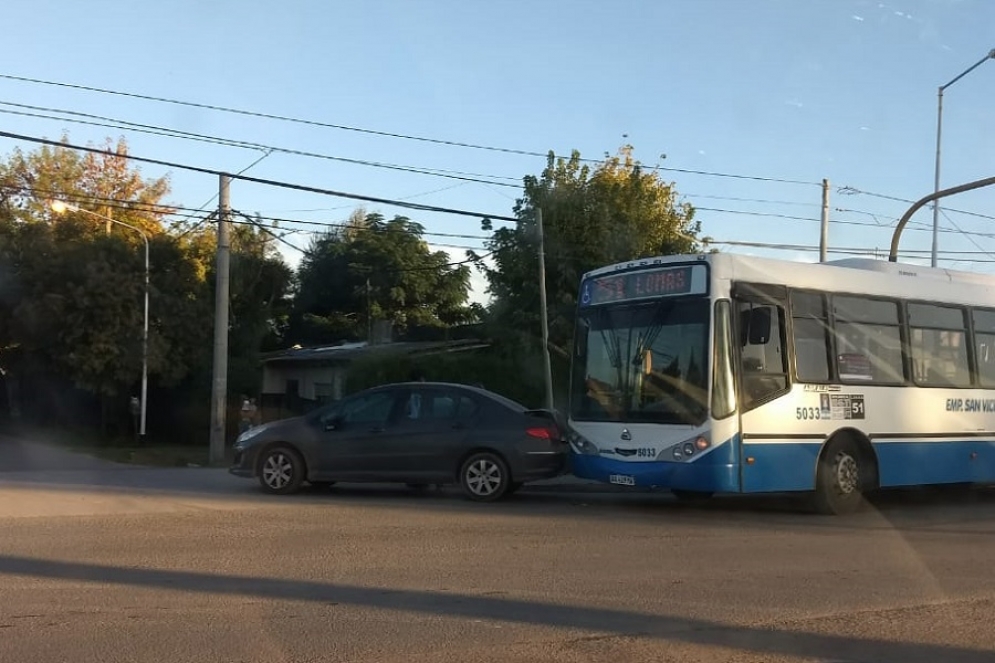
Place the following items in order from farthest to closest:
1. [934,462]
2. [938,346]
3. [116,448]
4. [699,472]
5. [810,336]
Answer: [116,448], [938,346], [934,462], [810,336], [699,472]

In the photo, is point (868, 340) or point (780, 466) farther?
point (868, 340)

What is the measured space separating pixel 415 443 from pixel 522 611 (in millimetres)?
6198

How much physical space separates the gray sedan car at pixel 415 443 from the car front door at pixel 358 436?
0.01 meters

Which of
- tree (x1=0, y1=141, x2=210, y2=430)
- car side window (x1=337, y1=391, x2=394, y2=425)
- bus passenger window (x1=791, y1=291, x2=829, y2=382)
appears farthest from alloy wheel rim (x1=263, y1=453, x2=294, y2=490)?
tree (x1=0, y1=141, x2=210, y2=430)

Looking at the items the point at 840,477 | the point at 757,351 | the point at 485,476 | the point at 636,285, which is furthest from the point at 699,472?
the point at 485,476

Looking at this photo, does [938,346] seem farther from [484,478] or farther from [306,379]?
[306,379]

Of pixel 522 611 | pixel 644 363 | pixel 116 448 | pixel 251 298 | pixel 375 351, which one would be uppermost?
pixel 251 298

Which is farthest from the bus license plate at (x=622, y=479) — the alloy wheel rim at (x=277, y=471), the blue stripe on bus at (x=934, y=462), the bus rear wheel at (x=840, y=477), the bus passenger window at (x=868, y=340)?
the alloy wheel rim at (x=277, y=471)

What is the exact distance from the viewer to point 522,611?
693 cm

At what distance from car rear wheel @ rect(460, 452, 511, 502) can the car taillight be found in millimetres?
535

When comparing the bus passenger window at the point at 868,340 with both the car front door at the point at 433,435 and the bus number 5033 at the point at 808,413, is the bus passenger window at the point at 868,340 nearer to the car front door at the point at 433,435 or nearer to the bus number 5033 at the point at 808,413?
the bus number 5033 at the point at 808,413

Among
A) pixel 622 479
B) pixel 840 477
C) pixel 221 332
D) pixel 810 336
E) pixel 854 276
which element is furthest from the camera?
pixel 221 332

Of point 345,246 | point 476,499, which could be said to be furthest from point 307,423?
point 345,246

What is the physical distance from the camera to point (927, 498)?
576 inches
